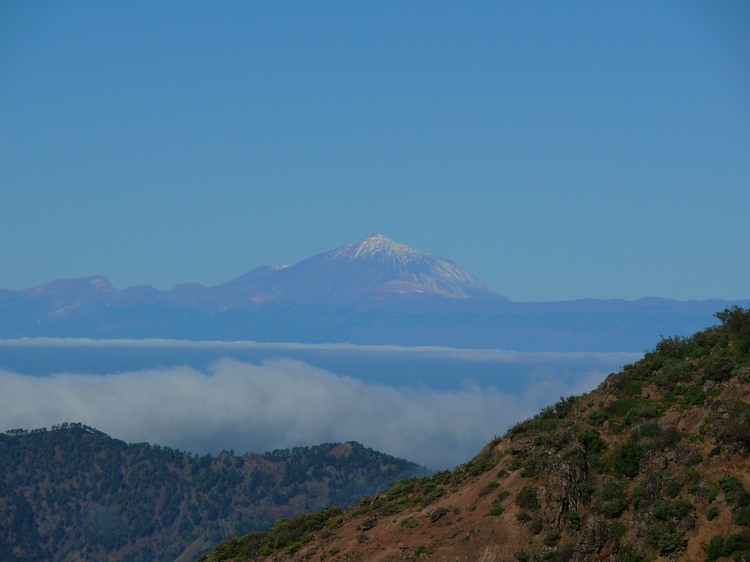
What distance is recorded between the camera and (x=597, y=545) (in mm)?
50719

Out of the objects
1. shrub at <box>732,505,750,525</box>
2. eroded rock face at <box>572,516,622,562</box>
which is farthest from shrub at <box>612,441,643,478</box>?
shrub at <box>732,505,750,525</box>

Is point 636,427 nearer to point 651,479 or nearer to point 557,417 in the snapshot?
point 651,479

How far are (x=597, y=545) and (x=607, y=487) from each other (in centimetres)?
385

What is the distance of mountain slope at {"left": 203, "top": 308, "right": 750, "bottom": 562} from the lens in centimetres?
4978

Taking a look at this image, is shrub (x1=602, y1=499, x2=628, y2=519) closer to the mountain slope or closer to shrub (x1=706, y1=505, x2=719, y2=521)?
the mountain slope

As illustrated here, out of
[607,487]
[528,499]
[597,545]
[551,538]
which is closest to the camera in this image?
[597,545]

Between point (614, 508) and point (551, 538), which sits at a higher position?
point (614, 508)

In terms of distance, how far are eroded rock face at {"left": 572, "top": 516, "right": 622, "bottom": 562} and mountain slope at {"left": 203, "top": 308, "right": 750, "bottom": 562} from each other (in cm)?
5

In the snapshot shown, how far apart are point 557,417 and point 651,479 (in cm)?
1261

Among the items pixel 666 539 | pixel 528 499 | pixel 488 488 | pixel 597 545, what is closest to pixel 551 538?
pixel 597 545

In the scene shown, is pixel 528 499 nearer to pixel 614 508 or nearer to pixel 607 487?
pixel 607 487

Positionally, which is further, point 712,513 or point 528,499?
point 528,499

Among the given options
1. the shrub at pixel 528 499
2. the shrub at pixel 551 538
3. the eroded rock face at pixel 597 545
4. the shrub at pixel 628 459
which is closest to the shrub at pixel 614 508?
the eroded rock face at pixel 597 545

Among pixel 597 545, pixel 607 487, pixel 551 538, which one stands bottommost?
pixel 597 545
